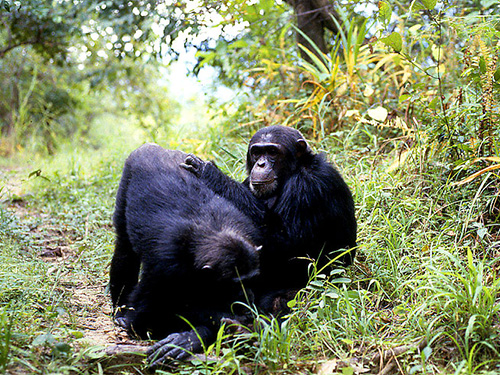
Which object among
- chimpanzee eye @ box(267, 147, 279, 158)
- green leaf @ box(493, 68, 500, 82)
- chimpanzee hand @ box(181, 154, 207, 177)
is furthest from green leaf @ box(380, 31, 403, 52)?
chimpanzee hand @ box(181, 154, 207, 177)

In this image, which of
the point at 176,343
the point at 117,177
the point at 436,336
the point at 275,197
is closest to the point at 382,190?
the point at 275,197

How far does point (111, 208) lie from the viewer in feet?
20.6

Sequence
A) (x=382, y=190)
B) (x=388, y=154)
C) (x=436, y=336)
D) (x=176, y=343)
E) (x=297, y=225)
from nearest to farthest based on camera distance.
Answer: (x=436, y=336) < (x=176, y=343) < (x=297, y=225) < (x=382, y=190) < (x=388, y=154)

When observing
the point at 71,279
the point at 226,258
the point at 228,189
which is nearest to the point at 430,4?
the point at 228,189

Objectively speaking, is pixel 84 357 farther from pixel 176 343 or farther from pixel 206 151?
pixel 206 151

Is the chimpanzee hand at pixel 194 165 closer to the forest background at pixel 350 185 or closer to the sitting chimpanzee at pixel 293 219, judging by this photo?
the sitting chimpanzee at pixel 293 219

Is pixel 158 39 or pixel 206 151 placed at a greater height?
pixel 158 39

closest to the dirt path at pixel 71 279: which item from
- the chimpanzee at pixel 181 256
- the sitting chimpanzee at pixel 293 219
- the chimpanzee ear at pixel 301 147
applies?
the chimpanzee at pixel 181 256

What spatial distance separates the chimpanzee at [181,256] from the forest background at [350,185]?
255mm

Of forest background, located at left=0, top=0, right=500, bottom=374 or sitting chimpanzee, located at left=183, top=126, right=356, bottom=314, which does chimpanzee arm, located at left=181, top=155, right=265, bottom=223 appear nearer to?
sitting chimpanzee, located at left=183, top=126, right=356, bottom=314

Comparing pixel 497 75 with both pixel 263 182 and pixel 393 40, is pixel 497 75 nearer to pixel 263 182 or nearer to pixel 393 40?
pixel 393 40

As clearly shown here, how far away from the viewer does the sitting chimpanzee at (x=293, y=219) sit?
405cm

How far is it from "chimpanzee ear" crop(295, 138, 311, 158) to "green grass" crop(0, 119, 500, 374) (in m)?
0.88

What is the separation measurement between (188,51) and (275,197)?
3446 mm
